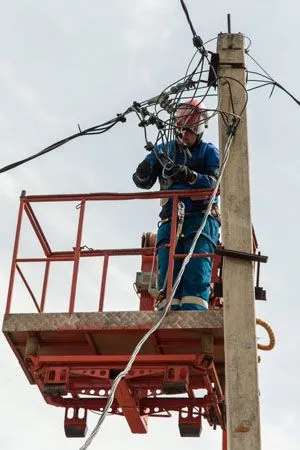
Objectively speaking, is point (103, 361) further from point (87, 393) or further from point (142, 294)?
point (142, 294)

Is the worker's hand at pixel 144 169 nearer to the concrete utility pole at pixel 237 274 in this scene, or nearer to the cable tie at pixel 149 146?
the cable tie at pixel 149 146

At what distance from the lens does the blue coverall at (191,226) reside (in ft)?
33.9

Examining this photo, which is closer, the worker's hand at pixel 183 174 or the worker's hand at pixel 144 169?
the worker's hand at pixel 183 174

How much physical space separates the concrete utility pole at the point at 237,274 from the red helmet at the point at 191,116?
37.1 inches

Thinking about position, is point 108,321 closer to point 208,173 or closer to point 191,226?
point 191,226

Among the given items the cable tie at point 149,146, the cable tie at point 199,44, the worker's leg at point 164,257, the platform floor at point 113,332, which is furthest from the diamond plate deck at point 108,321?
the cable tie at point 199,44

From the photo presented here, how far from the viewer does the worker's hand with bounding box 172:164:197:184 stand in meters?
10.4

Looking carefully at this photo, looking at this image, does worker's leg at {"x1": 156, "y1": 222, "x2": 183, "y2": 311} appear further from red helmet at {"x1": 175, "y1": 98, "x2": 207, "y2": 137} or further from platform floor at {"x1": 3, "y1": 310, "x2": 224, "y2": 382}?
red helmet at {"x1": 175, "y1": 98, "x2": 207, "y2": 137}

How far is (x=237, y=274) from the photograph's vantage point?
8336 millimetres

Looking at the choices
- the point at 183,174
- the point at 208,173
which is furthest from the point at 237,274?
the point at 208,173

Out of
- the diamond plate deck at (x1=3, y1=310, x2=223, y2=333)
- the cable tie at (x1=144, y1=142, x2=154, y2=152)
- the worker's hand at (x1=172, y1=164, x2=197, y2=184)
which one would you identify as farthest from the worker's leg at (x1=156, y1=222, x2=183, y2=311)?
the cable tie at (x1=144, y1=142, x2=154, y2=152)

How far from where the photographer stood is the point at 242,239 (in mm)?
8484

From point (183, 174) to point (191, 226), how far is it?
0.62 m

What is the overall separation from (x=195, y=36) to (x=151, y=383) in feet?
11.4
